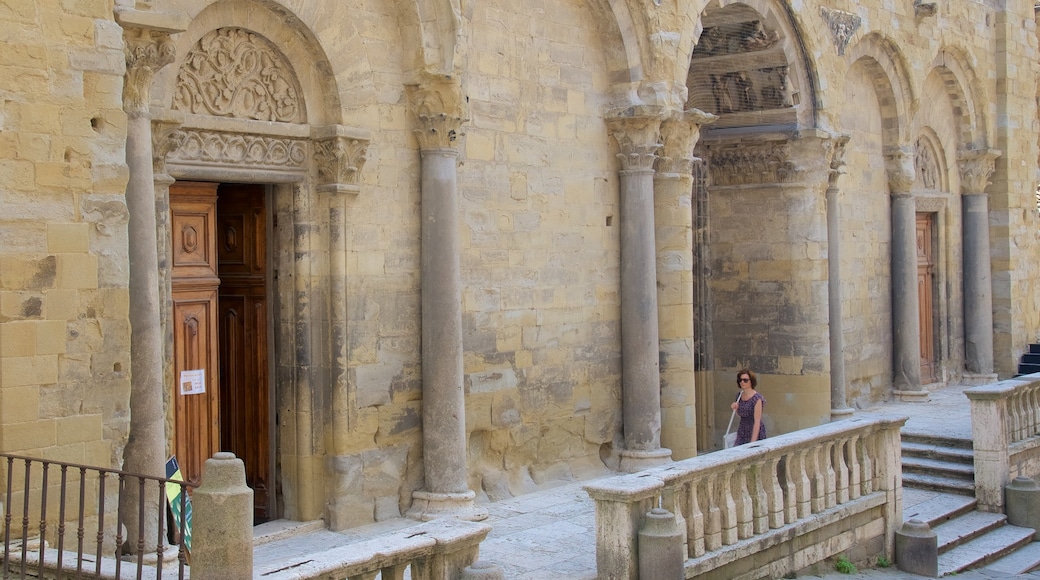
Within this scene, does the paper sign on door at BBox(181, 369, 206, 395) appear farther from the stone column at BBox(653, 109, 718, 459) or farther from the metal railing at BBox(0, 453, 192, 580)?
the stone column at BBox(653, 109, 718, 459)

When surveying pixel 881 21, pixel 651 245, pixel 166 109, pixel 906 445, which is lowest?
pixel 906 445

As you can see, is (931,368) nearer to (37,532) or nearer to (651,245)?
(651,245)

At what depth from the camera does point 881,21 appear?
47.9 feet

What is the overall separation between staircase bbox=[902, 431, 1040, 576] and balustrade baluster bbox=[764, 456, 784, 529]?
2.22 metres

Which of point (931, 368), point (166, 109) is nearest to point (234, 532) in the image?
point (166, 109)

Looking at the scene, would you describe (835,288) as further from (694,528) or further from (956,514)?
(694,528)

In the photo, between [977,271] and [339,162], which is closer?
[339,162]

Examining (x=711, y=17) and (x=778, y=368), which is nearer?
(x=711, y=17)

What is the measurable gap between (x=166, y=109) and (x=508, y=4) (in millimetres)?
3629

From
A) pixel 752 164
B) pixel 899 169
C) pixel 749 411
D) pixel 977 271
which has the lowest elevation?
pixel 749 411

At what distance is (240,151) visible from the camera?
25.5 ft

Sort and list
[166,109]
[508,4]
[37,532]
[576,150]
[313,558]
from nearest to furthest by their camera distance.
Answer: [313,558] → [37,532] → [166,109] → [508,4] → [576,150]

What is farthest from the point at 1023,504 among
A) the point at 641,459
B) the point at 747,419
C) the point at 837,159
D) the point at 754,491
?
the point at 837,159

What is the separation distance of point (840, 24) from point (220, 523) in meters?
11.3
